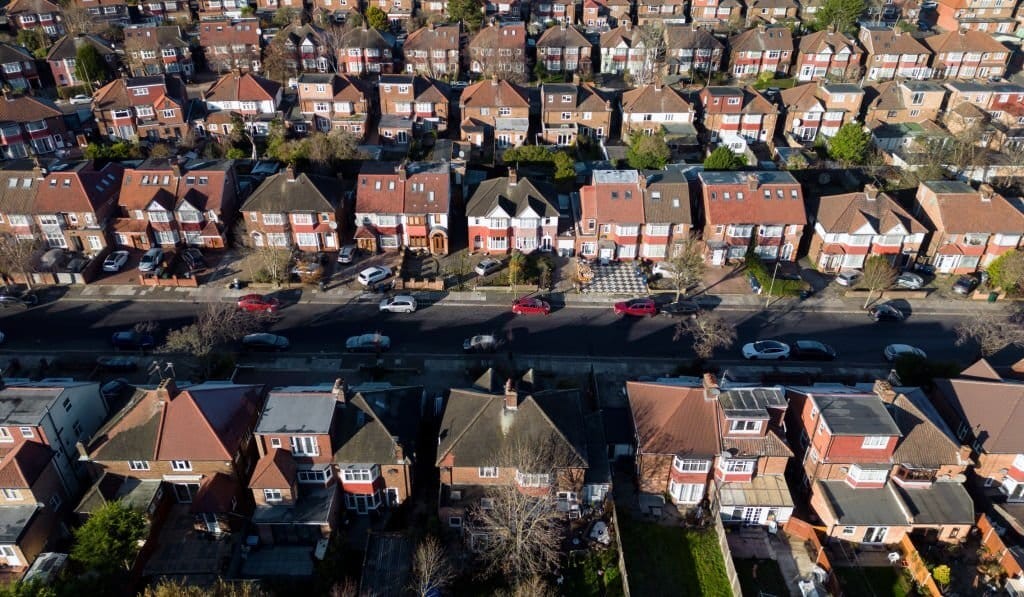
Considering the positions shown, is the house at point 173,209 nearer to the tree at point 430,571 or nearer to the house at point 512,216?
the house at point 512,216

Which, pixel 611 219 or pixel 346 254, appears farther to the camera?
pixel 346 254

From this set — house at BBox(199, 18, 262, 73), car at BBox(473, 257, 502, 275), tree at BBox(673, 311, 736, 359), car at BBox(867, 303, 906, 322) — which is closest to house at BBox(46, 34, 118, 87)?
house at BBox(199, 18, 262, 73)

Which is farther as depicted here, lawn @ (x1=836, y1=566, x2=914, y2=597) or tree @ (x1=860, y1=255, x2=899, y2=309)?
tree @ (x1=860, y1=255, x2=899, y2=309)

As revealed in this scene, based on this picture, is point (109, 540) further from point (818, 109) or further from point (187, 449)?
point (818, 109)

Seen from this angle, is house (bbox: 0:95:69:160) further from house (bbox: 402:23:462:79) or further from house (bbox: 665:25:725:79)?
house (bbox: 665:25:725:79)

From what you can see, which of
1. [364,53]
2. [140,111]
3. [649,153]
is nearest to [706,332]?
[649,153]

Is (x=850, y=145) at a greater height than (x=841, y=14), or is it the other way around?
(x=841, y=14)

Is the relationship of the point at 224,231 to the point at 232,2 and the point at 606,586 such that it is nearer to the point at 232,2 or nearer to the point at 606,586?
the point at 606,586
